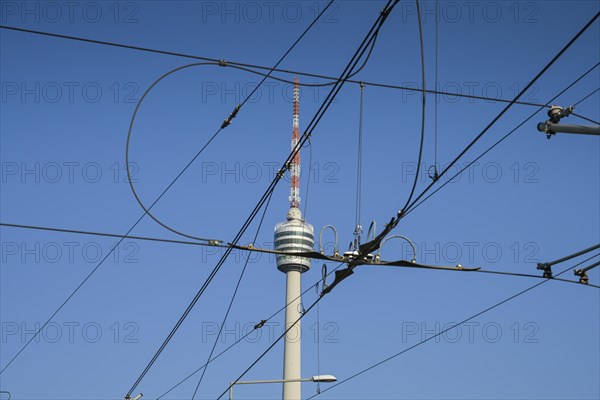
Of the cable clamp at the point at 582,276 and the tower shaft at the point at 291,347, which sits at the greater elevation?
the tower shaft at the point at 291,347

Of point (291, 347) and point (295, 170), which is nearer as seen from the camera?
point (295, 170)

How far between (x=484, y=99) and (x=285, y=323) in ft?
482

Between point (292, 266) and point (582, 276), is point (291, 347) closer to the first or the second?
point (292, 266)

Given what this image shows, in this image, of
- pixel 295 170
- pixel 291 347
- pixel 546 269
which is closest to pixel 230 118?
pixel 546 269

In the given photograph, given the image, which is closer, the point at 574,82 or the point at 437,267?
the point at 574,82

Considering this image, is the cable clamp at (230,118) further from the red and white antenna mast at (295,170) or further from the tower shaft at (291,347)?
the tower shaft at (291,347)

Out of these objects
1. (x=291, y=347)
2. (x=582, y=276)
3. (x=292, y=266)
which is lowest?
(x=582, y=276)

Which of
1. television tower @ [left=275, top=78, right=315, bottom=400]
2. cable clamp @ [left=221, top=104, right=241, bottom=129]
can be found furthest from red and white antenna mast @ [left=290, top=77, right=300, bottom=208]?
cable clamp @ [left=221, top=104, right=241, bottom=129]

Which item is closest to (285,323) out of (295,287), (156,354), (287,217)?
(295,287)

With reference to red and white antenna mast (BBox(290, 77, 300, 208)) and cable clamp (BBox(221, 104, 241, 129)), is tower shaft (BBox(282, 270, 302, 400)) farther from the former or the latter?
cable clamp (BBox(221, 104, 241, 129))

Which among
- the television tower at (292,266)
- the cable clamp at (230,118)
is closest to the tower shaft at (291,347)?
the television tower at (292,266)

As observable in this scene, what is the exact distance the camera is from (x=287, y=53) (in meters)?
19.2

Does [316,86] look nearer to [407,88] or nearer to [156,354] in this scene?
[407,88]

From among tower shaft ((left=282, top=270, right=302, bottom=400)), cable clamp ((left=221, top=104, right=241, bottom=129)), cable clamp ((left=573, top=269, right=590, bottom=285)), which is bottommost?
cable clamp ((left=573, top=269, right=590, bottom=285))
